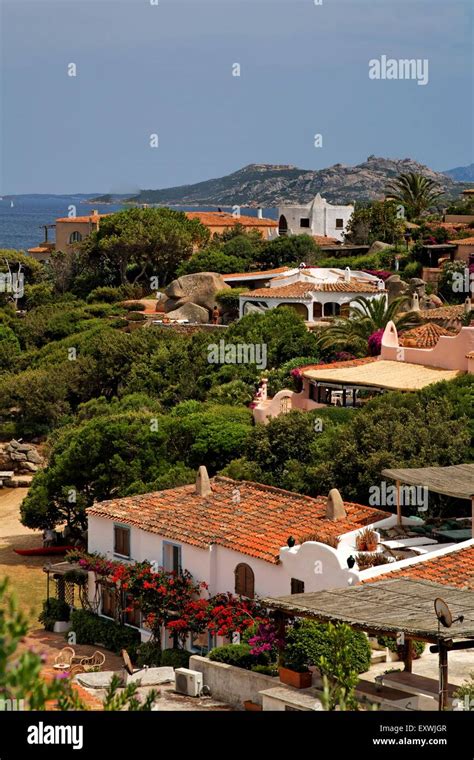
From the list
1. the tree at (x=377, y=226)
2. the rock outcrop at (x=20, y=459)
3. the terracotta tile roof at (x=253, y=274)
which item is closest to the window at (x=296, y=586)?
the rock outcrop at (x=20, y=459)

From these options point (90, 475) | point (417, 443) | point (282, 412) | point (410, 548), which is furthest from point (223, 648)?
point (282, 412)

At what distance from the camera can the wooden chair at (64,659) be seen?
2741 cm

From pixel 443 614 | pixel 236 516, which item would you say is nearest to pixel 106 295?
pixel 236 516

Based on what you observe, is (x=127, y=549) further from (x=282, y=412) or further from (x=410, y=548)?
(x=282, y=412)

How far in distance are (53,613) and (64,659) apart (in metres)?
4.05

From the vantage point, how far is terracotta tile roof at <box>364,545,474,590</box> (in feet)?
78.8

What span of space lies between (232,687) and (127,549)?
9972mm

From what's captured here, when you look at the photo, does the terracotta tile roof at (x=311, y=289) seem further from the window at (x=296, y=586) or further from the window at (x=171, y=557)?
the window at (x=296, y=586)

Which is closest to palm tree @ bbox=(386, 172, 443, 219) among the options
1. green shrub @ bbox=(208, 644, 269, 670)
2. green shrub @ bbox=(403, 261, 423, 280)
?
green shrub @ bbox=(403, 261, 423, 280)

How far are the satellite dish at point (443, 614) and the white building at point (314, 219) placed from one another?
240 feet

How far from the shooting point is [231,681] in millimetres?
22234

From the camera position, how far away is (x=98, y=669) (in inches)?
1114

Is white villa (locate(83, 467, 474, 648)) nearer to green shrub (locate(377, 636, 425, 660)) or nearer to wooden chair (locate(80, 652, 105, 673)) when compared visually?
wooden chair (locate(80, 652, 105, 673))

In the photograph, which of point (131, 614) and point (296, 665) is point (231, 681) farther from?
point (131, 614)
